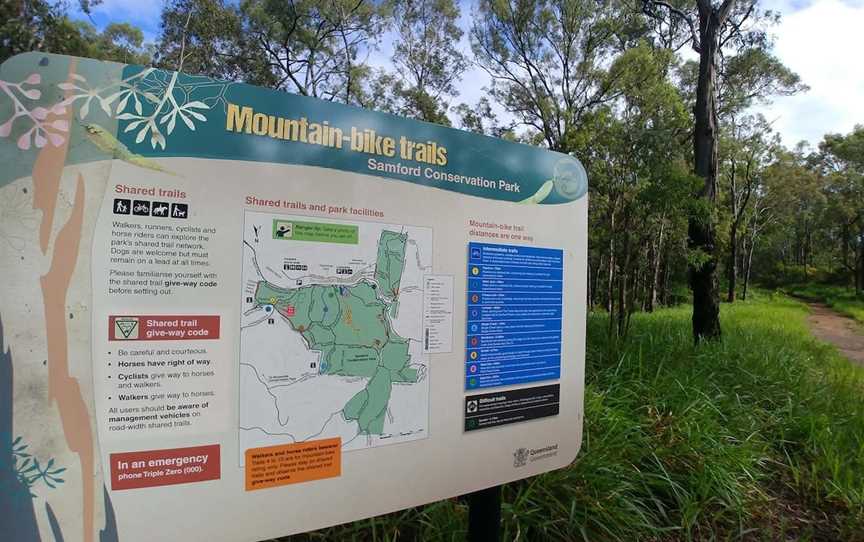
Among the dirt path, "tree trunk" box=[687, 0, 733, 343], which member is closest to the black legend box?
"tree trunk" box=[687, 0, 733, 343]

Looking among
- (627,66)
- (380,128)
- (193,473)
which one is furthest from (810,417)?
(627,66)

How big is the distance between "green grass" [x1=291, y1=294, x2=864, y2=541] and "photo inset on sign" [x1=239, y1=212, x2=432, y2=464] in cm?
90

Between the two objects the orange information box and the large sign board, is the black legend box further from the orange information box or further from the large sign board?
the orange information box

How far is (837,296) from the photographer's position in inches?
1175

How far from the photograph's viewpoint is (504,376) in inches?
75.2

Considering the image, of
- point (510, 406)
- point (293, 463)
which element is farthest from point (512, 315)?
point (293, 463)

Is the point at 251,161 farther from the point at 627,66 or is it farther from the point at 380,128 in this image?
the point at 627,66

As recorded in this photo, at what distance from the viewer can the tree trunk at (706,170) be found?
6.69 m

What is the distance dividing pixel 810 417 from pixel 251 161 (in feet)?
15.6

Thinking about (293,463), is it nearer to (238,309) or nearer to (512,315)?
(238,309)

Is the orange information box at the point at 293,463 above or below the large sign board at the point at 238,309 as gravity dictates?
below

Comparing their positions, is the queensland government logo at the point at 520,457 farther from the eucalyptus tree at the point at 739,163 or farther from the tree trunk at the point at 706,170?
the eucalyptus tree at the point at 739,163

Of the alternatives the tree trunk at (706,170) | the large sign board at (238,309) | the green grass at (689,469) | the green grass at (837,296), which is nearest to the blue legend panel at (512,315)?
the large sign board at (238,309)

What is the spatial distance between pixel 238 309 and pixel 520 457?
1296 millimetres
